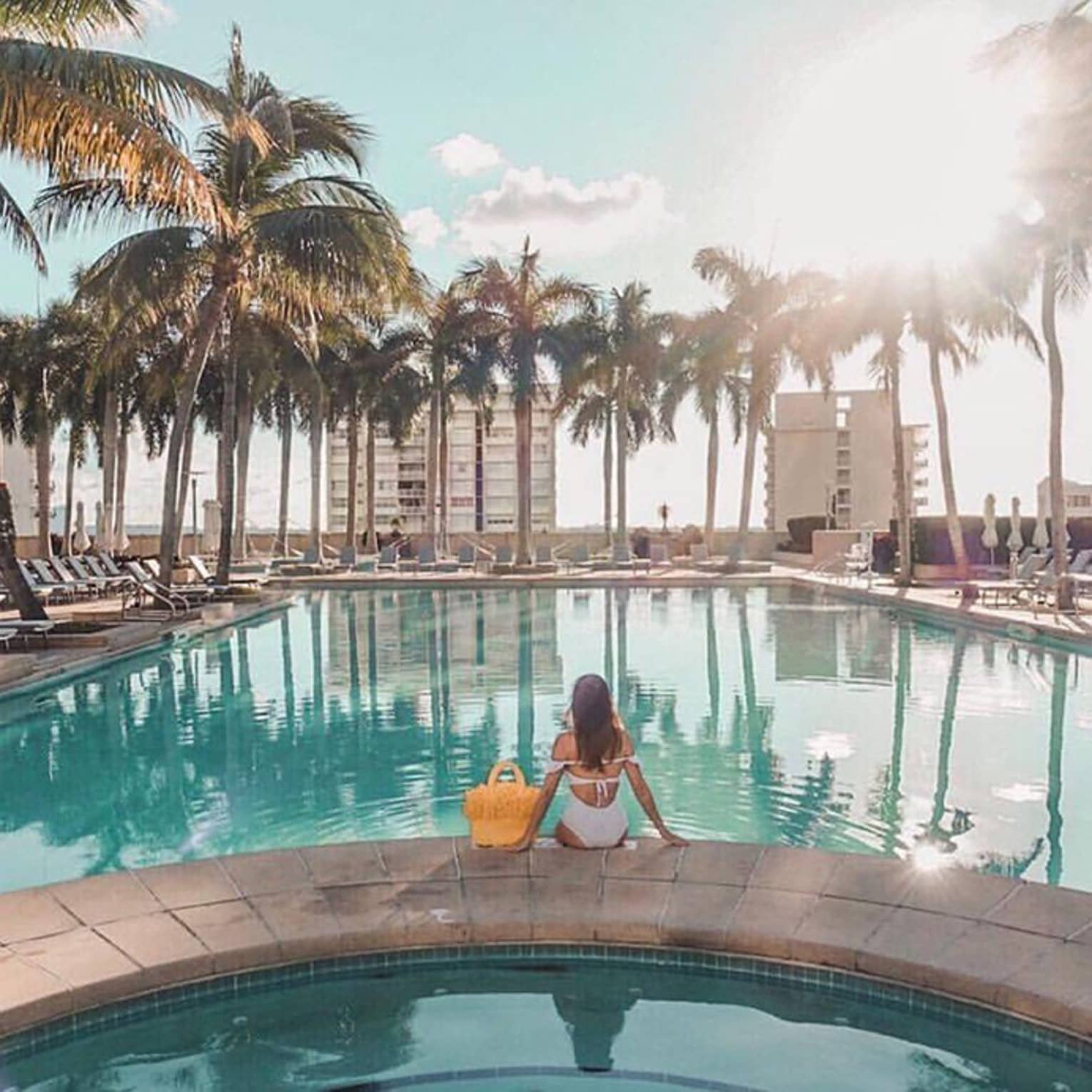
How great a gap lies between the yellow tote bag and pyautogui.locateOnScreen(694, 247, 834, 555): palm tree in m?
24.9

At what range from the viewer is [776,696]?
10844mm

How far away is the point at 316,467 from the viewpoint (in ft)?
109

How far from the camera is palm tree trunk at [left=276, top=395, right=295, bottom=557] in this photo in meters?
33.9

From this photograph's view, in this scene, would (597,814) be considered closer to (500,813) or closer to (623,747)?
(623,747)

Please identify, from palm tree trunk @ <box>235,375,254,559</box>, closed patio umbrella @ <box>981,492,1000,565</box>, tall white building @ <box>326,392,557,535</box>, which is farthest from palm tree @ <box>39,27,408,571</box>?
tall white building @ <box>326,392,557,535</box>

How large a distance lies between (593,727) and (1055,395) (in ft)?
52.1

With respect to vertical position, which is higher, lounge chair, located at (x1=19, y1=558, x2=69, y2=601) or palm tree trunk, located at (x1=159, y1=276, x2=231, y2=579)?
palm tree trunk, located at (x1=159, y1=276, x2=231, y2=579)

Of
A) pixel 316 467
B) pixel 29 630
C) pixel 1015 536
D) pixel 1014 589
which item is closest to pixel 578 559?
→ pixel 316 467

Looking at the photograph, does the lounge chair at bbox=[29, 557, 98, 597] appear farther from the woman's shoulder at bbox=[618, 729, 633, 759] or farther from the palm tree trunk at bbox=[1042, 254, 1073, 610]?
the palm tree trunk at bbox=[1042, 254, 1073, 610]

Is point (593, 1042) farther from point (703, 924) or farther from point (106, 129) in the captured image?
point (106, 129)

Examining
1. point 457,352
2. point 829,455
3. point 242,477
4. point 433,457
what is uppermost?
point 457,352

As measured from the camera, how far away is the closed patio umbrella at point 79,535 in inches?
1062

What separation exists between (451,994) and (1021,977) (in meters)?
2.01

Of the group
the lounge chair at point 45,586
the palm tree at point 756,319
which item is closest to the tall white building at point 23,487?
the lounge chair at point 45,586
